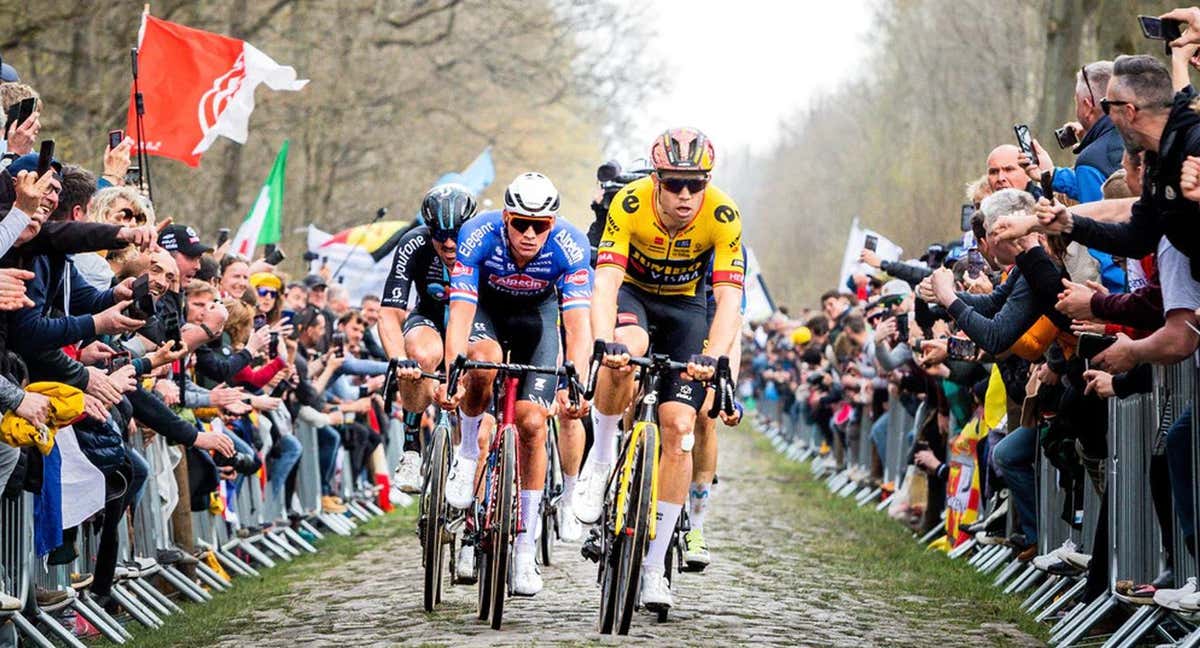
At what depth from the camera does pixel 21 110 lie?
10523mm

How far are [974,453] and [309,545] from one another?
5.80 metres

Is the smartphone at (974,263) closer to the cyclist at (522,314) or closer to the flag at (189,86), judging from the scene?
the cyclist at (522,314)

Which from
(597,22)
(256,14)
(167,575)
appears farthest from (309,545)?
(597,22)

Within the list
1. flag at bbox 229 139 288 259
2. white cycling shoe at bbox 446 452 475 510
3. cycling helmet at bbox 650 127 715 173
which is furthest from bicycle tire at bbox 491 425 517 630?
flag at bbox 229 139 288 259

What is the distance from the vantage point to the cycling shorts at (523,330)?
39.5ft

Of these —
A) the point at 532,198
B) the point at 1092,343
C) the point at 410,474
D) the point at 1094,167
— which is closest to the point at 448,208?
the point at 532,198

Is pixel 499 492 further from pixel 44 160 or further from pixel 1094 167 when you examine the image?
pixel 1094 167

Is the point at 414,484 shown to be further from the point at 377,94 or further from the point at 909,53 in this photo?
the point at 909,53

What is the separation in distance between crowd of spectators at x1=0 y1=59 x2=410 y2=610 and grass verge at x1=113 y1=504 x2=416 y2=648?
0.40 m

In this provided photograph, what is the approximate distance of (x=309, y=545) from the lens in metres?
17.7

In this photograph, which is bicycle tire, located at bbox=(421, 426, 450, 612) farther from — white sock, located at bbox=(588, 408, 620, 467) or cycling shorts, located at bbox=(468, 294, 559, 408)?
white sock, located at bbox=(588, 408, 620, 467)

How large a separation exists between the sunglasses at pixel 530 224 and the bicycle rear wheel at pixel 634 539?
6.04 feet

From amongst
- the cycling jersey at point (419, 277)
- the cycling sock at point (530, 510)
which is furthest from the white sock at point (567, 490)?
the cycling jersey at point (419, 277)

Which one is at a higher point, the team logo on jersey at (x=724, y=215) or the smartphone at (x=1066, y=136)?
the smartphone at (x=1066, y=136)
